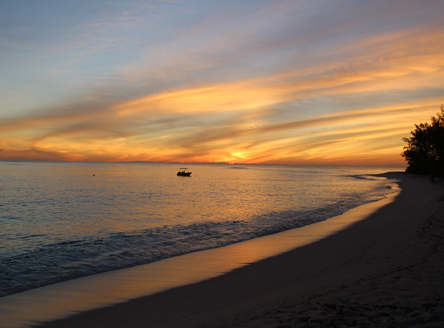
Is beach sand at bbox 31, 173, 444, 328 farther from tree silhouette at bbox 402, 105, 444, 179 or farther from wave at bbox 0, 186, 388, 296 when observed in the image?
tree silhouette at bbox 402, 105, 444, 179

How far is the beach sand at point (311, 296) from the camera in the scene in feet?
19.2

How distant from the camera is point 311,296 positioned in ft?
24.1

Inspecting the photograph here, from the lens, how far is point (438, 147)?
47.8 metres

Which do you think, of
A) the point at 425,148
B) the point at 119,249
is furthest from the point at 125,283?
the point at 425,148

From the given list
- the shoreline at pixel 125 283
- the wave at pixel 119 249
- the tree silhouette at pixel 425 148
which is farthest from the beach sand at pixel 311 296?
the tree silhouette at pixel 425 148

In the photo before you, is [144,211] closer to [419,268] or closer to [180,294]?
[180,294]

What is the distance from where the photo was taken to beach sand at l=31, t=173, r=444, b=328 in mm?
5852

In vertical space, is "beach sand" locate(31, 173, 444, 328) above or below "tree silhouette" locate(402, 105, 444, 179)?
below

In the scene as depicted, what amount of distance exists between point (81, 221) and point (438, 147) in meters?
53.1

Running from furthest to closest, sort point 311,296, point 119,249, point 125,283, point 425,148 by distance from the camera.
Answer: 1. point 425,148
2. point 119,249
3. point 125,283
4. point 311,296

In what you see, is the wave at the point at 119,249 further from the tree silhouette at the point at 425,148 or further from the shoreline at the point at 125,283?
the tree silhouette at the point at 425,148

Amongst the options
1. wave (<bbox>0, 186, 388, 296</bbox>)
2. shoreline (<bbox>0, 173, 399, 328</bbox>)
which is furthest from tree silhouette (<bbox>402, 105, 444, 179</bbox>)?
shoreline (<bbox>0, 173, 399, 328</bbox>)

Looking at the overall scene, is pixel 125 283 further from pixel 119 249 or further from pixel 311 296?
pixel 311 296

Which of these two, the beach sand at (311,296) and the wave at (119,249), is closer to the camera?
the beach sand at (311,296)
